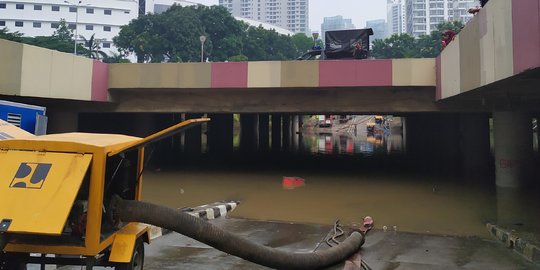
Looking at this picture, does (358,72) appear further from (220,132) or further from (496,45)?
(220,132)

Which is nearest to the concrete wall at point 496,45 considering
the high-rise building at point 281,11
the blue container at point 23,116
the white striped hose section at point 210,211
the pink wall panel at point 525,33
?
the pink wall panel at point 525,33

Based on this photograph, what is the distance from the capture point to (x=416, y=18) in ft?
472

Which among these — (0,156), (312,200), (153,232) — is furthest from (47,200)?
(312,200)

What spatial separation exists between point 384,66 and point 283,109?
411cm

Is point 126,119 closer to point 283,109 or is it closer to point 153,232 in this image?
point 283,109

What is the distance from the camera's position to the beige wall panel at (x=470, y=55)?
845cm

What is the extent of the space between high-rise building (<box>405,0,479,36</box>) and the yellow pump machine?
15047 cm

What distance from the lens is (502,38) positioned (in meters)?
6.87

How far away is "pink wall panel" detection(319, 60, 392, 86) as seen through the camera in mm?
13789

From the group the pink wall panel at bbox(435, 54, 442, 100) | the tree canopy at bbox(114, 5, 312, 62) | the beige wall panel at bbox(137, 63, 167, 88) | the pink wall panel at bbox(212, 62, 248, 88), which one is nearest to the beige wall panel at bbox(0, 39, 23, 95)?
the beige wall panel at bbox(137, 63, 167, 88)

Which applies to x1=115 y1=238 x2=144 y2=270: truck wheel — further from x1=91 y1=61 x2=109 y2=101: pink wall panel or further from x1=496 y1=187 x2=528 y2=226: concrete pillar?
x1=91 y1=61 x2=109 y2=101: pink wall panel

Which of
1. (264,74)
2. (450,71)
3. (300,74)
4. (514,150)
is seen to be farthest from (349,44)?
(514,150)

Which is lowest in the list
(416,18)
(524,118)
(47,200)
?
(47,200)

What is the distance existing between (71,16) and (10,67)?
105379 millimetres
